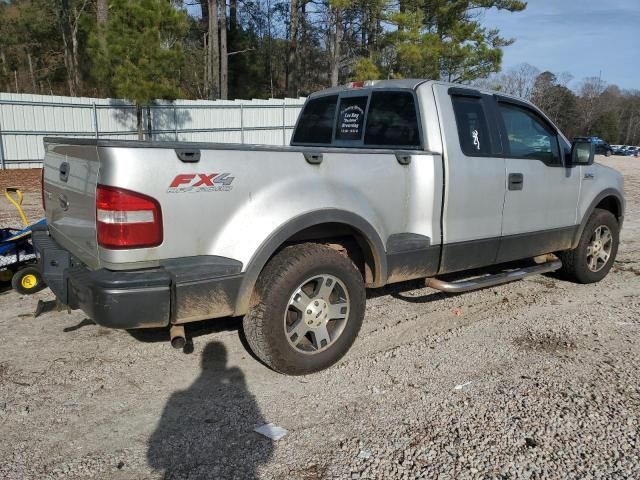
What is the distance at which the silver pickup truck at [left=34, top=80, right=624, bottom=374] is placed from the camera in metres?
2.91

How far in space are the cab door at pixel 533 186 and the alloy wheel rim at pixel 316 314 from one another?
71.0 inches

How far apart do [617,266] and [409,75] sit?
16.7m

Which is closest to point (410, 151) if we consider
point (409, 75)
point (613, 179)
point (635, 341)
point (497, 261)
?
point (497, 261)

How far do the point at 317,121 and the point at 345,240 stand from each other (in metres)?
1.74

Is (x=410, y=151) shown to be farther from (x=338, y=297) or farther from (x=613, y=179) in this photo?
(x=613, y=179)

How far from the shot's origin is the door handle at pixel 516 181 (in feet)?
15.3

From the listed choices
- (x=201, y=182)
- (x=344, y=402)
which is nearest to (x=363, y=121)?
(x=201, y=182)

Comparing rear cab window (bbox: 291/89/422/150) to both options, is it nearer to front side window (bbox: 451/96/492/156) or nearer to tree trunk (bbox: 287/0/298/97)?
front side window (bbox: 451/96/492/156)

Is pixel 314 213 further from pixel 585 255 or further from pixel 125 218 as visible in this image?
pixel 585 255

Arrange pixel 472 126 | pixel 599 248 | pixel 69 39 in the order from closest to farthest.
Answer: pixel 472 126 < pixel 599 248 < pixel 69 39

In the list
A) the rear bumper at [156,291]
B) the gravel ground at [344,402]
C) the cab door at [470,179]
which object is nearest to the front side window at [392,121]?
the cab door at [470,179]

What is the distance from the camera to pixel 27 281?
5.16m

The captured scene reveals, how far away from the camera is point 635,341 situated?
4367 millimetres

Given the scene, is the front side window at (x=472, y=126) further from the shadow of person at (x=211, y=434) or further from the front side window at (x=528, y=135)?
the shadow of person at (x=211, y=434)
